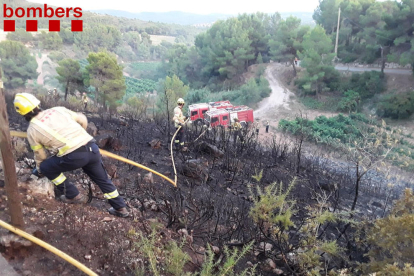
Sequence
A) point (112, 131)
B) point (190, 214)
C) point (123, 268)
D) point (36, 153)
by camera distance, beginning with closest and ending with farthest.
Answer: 1. point (123, 268)
2. point (36, 153)
3. point (190, 214)
4. point (112, 131)

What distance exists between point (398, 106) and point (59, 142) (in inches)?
847

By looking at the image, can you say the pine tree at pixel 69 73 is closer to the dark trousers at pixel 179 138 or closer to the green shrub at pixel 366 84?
the dark trousers at pixel 179 138

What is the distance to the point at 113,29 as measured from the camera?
195 ft

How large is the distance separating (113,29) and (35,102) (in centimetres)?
6290

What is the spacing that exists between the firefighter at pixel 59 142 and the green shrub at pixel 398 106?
20996 millimetres

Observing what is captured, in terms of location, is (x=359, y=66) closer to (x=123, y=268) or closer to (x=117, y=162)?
(x=117, y=162)

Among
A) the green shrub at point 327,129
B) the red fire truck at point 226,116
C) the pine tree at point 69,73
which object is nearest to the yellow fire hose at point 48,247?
the red fire truck at point 226,116

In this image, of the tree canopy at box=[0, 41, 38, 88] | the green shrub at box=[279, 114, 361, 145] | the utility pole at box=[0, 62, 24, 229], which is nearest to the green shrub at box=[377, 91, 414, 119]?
the green shrub at box=[279, 114, 361, 145]

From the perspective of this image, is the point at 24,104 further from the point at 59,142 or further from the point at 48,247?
the point at 48,247

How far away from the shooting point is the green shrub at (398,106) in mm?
19031

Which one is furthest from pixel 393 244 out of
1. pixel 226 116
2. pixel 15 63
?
pixel 15 63

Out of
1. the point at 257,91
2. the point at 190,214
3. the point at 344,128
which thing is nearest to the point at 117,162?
the point at 190,214

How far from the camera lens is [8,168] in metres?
2.44

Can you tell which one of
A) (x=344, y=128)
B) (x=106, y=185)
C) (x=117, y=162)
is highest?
(x=106, y=185)
